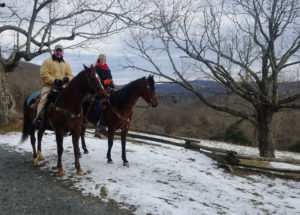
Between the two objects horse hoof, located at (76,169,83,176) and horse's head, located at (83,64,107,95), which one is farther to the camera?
horse hoof, located at (76,169,83,176)

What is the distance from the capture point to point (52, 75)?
5484mm

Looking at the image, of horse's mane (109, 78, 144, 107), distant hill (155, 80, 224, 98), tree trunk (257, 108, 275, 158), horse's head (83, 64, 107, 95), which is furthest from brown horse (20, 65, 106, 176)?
tree trunk (257, 108, 275, 158)

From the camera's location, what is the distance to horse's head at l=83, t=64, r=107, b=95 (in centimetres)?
470

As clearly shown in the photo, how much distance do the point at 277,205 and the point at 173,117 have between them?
45501mm

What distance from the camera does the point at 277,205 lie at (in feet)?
16.6

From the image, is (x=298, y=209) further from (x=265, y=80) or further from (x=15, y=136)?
(x=15, y=136)

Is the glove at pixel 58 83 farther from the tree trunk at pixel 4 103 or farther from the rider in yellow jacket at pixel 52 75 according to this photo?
the tree trunk at pixel 4 103

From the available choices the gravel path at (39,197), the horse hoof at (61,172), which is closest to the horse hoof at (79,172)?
the horse hoof at (61,172)

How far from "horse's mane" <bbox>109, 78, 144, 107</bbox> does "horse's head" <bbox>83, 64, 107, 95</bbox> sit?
1.30 metres

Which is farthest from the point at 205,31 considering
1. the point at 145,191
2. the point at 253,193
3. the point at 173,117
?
the point at 173,117

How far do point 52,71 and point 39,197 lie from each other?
2.87 m

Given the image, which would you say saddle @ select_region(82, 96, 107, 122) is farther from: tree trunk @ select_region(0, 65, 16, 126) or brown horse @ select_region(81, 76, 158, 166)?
tree trunk @ select_region(0, 65, 16, 126)

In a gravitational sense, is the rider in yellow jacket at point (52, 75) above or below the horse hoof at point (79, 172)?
above

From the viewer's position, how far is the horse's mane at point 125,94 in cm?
597
